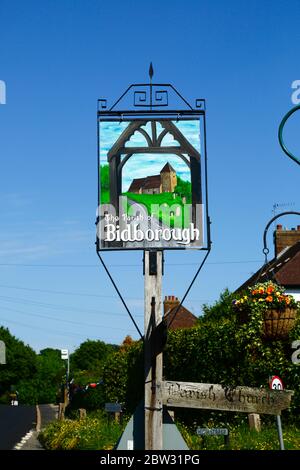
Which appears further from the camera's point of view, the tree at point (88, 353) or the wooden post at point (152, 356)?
the tree at point (88, 353)

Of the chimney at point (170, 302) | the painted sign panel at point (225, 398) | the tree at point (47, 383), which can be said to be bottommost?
the painted sign panel at point (225, 398)

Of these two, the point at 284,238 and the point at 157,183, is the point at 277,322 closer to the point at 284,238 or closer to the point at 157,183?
the point at 157,183

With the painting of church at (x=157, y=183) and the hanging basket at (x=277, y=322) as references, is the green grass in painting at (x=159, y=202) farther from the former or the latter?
the hanging basket at (x=277, y=322)

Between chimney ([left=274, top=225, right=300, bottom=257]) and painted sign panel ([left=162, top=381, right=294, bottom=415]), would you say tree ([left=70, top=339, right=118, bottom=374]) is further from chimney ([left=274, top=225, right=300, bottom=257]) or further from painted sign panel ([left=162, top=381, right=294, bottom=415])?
painted sign panel ([left=162, top=381, right=294, bottom=415])

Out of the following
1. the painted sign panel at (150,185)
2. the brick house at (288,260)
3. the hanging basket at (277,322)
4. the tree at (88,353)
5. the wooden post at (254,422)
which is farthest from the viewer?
the tree at (88,353)

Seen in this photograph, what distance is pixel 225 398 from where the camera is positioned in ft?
26.0

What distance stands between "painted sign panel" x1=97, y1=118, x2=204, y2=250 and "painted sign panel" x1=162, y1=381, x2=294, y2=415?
68.6 inches

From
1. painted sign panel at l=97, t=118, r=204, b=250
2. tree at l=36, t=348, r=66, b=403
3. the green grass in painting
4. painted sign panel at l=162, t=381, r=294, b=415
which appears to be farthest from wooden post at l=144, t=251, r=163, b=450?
tree at l=36, t=348, r=66, b=403

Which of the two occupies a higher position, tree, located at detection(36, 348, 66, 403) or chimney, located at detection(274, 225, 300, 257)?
chimney, located at detection(274, 225, 300, 257)

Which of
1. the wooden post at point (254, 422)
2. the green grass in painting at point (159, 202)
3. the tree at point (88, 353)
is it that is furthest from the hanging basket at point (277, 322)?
the tree at point (88, 353)

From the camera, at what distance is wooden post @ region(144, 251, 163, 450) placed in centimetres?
781

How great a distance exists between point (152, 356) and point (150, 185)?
2.25 metres

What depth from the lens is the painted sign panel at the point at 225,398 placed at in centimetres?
776
